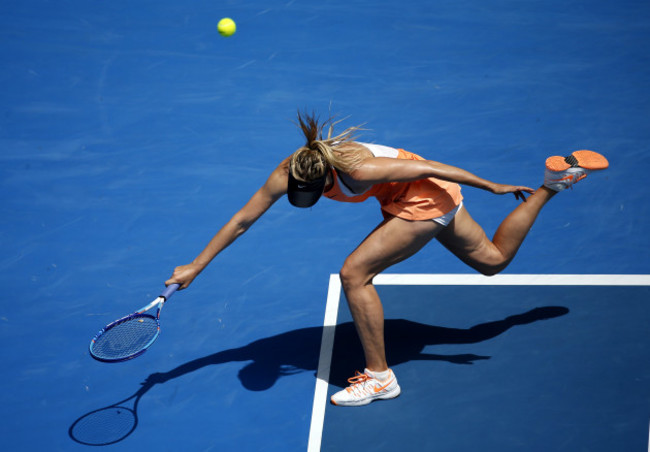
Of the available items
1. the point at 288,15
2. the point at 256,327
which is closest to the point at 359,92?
the point at 288,15

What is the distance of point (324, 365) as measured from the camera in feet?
17.7

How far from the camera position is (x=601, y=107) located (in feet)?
28.1

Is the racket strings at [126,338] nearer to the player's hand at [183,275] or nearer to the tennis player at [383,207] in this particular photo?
the player's hand at [183,275]

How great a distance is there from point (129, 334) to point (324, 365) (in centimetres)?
142

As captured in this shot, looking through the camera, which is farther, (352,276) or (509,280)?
(509,280)

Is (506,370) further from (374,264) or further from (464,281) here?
(374,264)

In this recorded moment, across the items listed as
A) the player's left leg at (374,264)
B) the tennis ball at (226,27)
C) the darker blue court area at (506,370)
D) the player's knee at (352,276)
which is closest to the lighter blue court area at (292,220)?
the darker blue court area at (506,370)

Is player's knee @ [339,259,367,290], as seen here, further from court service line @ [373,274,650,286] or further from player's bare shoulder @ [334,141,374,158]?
court service line @ [373,274,650,286]

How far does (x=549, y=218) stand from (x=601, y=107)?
2.38 meters

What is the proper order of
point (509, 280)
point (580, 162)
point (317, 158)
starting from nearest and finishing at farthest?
point (317, 158) < point (580, 162) < point (509, 280)

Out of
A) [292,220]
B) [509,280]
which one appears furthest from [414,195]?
[292,220]

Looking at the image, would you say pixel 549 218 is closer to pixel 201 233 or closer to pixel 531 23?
pixel 201 233

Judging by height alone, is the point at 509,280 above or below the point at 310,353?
above

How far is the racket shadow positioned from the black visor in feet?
4.83
